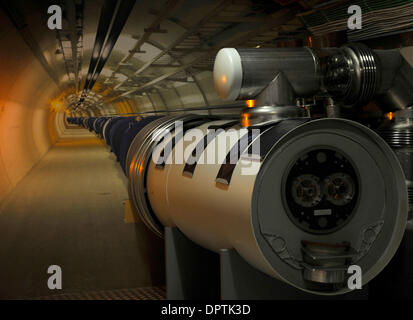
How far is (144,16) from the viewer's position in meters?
7.84

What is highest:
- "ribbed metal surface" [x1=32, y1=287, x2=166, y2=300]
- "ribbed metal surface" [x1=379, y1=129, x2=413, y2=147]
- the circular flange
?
"ribbed metal surface" [x1=379, y1=129, x2=413, y2=147]

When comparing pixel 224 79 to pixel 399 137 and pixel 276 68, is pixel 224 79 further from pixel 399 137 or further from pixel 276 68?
pixel 399 137

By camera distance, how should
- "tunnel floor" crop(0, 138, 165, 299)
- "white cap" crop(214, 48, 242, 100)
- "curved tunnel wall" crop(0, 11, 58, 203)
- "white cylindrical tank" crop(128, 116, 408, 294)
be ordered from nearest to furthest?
"white cylindrical tank" crop(128, 116, 408, 294)
"white cap" crop(214, 48, 242, 100)
"tunnel floor" crop(0, 138, 165, 299)
"curved tunnel wall" crop(0, 11, 58, 203)

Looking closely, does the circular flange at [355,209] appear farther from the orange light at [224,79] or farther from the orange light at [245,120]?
the orange light at [224,79]

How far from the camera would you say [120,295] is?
3537 mm

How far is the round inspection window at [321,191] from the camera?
2246mm

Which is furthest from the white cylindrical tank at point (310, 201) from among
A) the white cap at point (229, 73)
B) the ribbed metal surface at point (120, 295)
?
the ribbed metal surface at point (120, 295)

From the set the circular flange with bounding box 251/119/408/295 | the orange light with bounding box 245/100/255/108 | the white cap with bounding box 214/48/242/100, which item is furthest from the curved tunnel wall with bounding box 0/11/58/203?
the circular flange with bounding box 251/119/408/295

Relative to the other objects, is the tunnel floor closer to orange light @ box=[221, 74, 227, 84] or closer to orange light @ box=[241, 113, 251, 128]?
orange light @ box=[241, 113, 251, 128]

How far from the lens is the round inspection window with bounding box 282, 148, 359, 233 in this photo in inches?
88.4

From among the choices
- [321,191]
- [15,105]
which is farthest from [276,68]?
[15,105]

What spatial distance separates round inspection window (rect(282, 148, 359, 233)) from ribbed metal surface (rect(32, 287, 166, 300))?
4.96 feet

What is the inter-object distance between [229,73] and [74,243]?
9.03ft

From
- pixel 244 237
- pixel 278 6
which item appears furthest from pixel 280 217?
pixel 278 6
